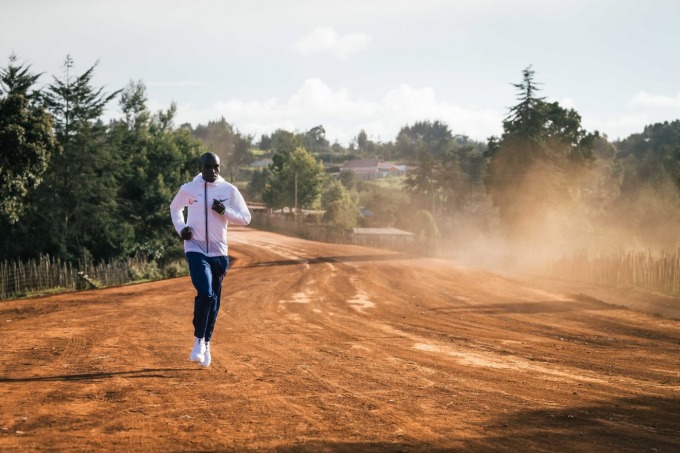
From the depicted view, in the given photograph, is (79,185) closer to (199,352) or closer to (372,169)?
(199,352)

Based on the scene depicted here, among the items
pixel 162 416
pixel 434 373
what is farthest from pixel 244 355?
pixel 162 416

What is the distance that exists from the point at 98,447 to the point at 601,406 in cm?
452

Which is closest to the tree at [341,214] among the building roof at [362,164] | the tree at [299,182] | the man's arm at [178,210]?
the tree at [299,182]

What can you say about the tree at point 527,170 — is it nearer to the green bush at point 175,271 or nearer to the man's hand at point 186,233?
the green bush at point 175,271

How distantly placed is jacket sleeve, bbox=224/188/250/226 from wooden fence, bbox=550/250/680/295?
19.2 m

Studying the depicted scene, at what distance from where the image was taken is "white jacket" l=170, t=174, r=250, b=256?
7.93 metres

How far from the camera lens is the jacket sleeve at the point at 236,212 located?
8023 millimetres

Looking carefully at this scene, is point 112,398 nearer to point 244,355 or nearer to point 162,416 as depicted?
point 162,416

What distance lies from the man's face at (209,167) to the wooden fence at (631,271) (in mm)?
19708

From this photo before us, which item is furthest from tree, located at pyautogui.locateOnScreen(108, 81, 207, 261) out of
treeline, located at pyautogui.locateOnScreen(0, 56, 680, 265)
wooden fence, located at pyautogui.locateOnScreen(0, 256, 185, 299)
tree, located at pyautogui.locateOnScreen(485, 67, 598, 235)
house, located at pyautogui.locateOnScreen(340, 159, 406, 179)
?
house, located at pyautogui.locateOnScreen(340, 159, 406, 179)

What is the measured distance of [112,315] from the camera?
46.8ft

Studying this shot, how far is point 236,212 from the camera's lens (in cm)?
806

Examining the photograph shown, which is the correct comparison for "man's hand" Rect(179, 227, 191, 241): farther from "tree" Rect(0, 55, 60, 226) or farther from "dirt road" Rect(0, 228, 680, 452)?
"tree" Rect(0, 55, 60, 226)

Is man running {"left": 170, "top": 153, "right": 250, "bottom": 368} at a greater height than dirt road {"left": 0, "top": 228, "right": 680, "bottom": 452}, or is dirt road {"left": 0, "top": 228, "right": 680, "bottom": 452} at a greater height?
man running {"left": 170, "top": 153, "right": 250, "bottom": 368}
